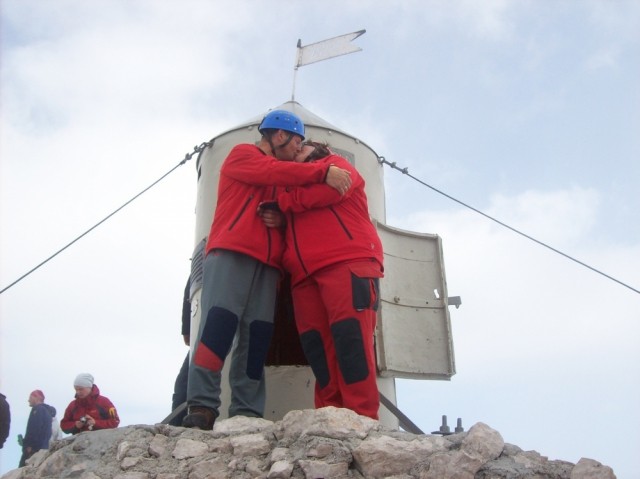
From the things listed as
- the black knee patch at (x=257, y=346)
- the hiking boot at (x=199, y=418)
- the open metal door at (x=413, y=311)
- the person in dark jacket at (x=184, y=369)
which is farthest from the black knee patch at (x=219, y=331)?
the person in dark jacket at (x=184, y=369)

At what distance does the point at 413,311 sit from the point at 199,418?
170 centimetres

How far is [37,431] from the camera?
19.5 ft

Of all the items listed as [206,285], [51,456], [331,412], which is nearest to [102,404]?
[206,285]

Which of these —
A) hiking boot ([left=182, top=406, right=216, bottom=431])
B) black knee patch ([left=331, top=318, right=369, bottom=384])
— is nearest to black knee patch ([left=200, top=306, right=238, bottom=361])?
hiking boot ([left=182, top=406, right=216, bottom=431])

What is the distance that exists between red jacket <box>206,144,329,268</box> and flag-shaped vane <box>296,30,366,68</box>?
6.40 ft

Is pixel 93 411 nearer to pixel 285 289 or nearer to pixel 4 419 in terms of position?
pixel 4 419

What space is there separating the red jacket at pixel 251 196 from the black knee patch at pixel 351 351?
1.72 ft

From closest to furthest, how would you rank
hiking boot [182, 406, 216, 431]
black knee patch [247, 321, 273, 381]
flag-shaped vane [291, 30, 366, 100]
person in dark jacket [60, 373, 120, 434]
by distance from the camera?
hiking boot [182, 406, 216, 431]
black knee patch [247, 321, 273, 381]
person in dark jacket [60, 373, 120, 434]
flag-shaped vane [291, 30, 366, 100]

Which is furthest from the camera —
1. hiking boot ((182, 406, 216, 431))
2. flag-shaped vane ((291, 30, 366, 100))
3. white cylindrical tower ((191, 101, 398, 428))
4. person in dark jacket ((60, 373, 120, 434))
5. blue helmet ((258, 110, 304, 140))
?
flag-shaped vane ((291, 30, 366, 100))

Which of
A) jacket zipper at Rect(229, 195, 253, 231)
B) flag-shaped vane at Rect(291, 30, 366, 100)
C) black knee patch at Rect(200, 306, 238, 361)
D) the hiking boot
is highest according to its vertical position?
flag-shaped vane at Rect(291, 30, 366, 100)

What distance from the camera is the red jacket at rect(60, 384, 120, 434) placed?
17.3 ft

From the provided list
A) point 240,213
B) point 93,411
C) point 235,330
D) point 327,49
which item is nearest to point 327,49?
point 327,49

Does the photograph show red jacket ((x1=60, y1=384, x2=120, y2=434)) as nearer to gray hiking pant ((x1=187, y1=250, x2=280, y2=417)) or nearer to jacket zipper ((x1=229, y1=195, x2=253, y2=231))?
gray hiking pant ((x1=187, y1=250, x2=280, y2=417))

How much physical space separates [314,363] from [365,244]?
0.64 m
